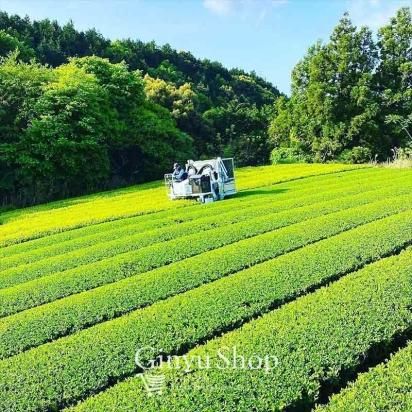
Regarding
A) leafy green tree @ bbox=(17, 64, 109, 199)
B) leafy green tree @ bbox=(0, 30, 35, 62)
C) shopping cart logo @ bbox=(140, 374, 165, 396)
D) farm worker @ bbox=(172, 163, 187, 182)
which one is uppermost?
leafy green tree @ bbox=(0, 30, 35, 62)

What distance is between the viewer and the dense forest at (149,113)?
3991 centimetres

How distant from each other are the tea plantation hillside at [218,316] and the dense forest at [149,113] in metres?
20.1

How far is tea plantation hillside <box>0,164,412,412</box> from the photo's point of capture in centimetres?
771

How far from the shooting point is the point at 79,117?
41812mm

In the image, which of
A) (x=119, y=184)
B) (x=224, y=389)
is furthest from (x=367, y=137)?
(x=224, y=389)

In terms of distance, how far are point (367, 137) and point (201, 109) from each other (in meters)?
28.0

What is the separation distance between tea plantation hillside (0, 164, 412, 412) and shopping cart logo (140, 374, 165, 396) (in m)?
0.03

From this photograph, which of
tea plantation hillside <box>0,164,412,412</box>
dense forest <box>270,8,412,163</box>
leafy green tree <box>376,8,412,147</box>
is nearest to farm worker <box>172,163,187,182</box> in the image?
tea plantation hillside <box>0,164,412,412</box>

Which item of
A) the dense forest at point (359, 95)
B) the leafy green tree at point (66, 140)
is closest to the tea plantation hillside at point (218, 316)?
the leafy green tree at point (66, 140)

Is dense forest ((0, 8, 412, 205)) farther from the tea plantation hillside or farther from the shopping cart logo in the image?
the shopping cart logo

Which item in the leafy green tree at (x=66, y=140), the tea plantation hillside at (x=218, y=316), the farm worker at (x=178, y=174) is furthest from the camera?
the leafy green tree at (x=66, y=140)

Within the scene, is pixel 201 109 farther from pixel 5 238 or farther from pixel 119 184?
pixel 5 238

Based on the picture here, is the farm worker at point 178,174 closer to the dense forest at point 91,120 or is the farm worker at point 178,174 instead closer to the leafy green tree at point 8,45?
the dense forest at point 91,120

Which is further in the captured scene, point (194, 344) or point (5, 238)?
point (5, 238)
